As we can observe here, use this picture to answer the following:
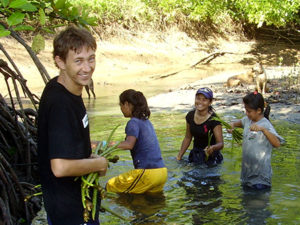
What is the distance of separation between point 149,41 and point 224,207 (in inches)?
741

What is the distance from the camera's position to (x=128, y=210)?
4.95 m

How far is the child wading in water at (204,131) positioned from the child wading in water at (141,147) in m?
0.98

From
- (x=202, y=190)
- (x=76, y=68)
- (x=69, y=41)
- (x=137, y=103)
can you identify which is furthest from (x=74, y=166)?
(x=202, y=190)

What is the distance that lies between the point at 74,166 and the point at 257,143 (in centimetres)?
Result: 308

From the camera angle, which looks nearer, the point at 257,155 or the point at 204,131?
the point at 257,155

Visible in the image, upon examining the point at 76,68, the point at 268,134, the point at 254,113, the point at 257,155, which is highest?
the point at 76,68

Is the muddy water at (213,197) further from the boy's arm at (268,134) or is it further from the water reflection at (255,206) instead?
the boy's arm at (268,134)

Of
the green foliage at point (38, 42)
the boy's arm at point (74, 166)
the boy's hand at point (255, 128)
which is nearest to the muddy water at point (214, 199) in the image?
Result: the boy's hand at point (255, 128)

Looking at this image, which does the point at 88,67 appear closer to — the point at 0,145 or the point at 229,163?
the point at 0,145

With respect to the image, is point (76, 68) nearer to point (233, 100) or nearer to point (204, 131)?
point (204, 131)

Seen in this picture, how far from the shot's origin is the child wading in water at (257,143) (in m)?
4.95

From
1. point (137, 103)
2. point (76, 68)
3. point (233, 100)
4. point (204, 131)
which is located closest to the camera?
point (76, 68)

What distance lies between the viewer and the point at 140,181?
16.6 feet

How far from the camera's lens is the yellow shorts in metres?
5.05
